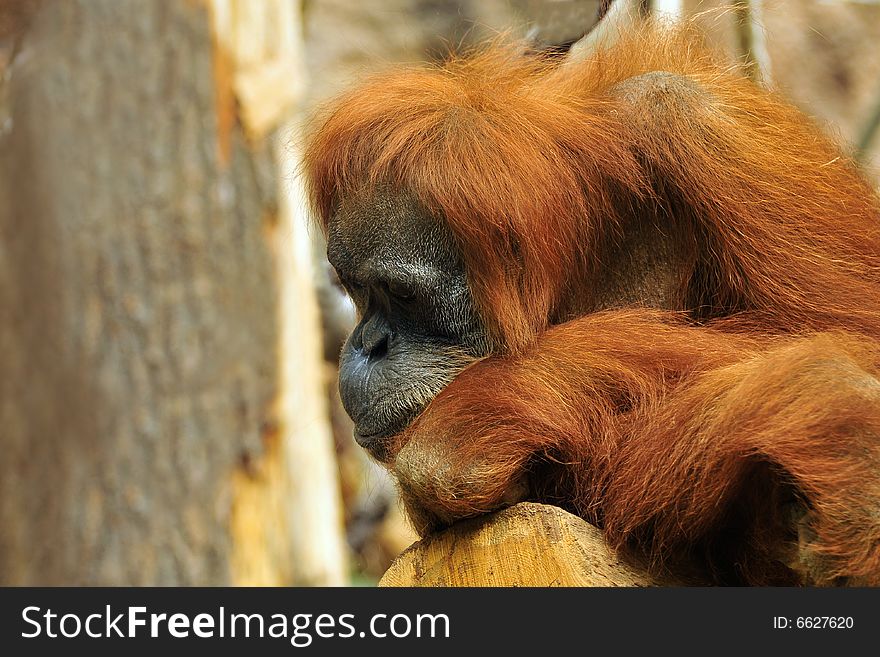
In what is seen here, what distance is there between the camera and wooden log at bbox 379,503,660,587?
5.42 feet

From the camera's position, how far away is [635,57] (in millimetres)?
2223

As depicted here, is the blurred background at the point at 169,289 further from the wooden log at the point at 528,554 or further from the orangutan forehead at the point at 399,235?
the wooden log at the point at 528,554

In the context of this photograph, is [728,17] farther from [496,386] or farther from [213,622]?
[213,622]

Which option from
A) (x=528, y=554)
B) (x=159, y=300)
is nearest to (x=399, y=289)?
(x=528, y=554)

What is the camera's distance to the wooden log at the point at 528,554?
1.65m

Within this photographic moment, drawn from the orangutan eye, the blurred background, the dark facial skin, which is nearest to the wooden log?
the dark facial skin

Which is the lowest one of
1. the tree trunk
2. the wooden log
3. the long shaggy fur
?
the wooden log

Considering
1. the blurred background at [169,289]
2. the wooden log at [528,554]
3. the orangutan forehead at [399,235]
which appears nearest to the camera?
the wooden log at [528,554]

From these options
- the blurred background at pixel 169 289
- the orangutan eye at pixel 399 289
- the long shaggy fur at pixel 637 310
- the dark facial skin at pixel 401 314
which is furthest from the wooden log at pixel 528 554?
the blurred background at pixel 169 289

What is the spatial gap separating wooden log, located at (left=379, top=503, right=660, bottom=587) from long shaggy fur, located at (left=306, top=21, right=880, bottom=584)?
0.04m

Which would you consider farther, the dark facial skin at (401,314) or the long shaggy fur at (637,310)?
the dark facial skin at (401,314)

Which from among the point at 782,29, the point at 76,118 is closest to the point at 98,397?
the point at 76,118

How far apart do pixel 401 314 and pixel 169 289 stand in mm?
2994

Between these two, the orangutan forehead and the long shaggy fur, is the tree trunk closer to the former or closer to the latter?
the long shaggy fur
